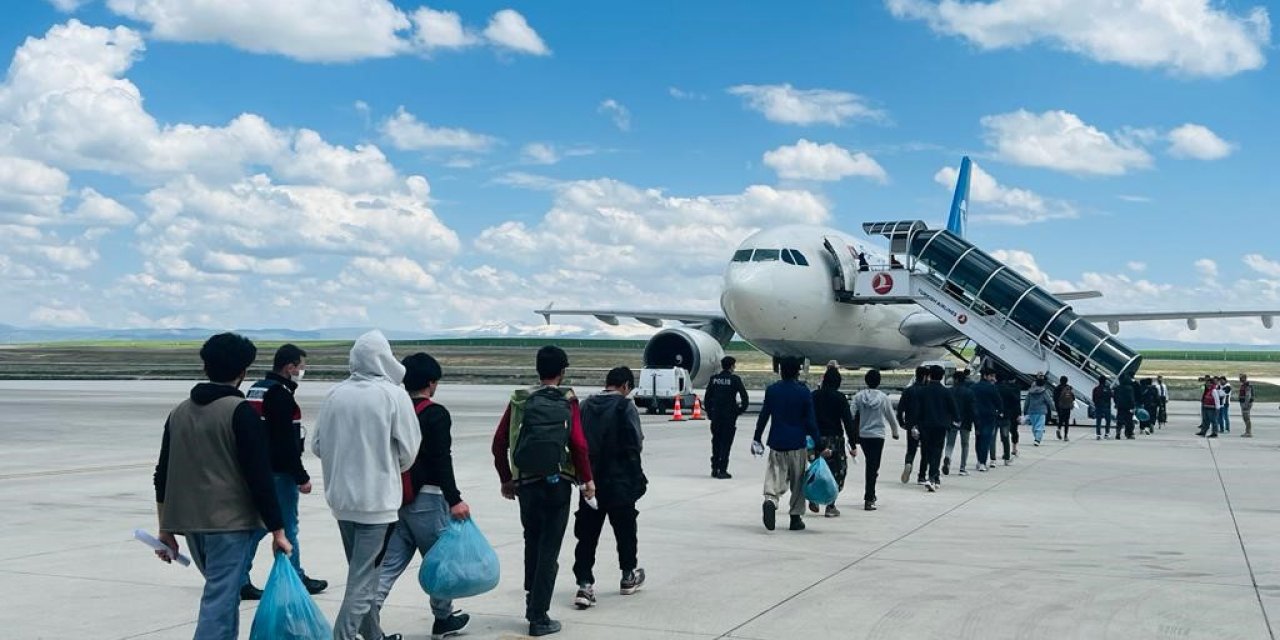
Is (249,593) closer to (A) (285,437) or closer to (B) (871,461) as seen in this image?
(A) (285,437)

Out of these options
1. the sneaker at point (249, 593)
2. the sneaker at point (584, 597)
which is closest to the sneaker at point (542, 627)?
the sneaker at point (584, 597)

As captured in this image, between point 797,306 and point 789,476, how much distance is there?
16.2 m

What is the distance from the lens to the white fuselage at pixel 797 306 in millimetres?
26781

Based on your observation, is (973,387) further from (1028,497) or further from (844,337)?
(844,337)

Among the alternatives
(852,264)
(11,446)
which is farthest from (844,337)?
(11,446)

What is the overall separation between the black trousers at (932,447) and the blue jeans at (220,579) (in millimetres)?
10158

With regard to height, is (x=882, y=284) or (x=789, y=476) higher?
(x=882, y=284)

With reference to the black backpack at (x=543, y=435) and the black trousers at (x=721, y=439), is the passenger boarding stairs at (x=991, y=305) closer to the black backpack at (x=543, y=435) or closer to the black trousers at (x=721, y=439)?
the black trousers at (x=721, y=439)

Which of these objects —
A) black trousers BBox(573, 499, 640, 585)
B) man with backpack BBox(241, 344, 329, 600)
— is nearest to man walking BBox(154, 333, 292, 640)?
man with backpack BBox(241, 344, 329, 600)

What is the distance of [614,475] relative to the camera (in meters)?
7.76

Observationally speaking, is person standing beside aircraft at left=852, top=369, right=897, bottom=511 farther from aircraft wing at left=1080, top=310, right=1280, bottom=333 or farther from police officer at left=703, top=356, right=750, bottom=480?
aircraft wing at left=1080, top=310, right=1280, bottom=333

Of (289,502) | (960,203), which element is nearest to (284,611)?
(289,502)

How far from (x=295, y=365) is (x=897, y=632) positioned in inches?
158

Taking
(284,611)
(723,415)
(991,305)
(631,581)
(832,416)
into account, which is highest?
(991,305)
